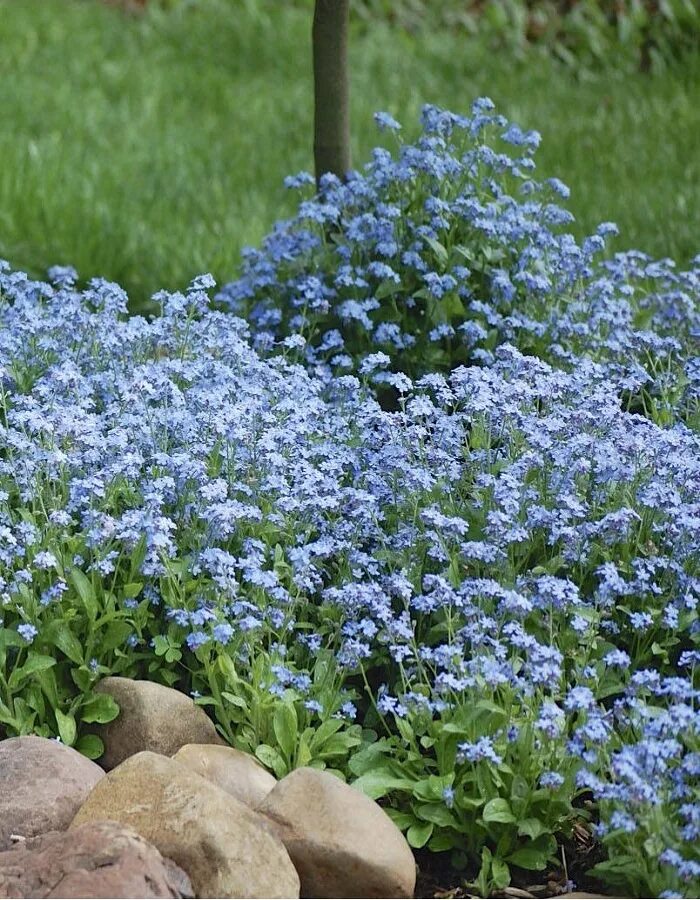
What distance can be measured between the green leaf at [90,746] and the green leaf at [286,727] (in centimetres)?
44

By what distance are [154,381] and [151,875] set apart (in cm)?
164

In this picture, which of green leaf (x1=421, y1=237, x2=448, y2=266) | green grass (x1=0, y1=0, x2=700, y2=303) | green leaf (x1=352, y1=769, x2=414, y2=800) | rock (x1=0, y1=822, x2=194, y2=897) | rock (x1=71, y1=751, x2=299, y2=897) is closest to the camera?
rock (x1=0, y1=822, x2=194, y2=897)

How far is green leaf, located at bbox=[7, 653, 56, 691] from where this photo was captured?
125 inches

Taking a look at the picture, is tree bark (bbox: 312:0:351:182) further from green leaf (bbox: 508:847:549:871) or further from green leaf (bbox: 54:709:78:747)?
green leaf (bbox: 508:847:549:871)

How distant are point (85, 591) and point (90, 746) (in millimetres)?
368

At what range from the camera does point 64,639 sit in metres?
3.26

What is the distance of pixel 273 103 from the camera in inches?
348

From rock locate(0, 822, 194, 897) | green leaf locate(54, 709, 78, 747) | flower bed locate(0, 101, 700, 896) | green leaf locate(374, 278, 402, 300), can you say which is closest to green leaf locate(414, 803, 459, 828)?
flower bed locate(0, 101, 700, 896)

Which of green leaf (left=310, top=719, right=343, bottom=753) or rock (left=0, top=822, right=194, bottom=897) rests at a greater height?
green leaf (left=310, top=719, right=343, bottom=753)

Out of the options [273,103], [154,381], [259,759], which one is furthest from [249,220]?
[259,759]

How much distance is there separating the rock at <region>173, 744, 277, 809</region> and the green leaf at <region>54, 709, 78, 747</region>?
26 centimetres

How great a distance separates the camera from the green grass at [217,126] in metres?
6.36

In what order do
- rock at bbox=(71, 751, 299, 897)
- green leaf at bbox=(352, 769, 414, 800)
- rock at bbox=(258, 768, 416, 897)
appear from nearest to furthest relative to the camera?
rock at bbox=(71, 751, 299, 897)
rock at bbox=(258, 768, 416, 897)
green leaf at bbox=(352, 769, 414, 800)

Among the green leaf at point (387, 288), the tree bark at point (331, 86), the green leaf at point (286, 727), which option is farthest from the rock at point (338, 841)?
the tree bark at point (331, 86)
